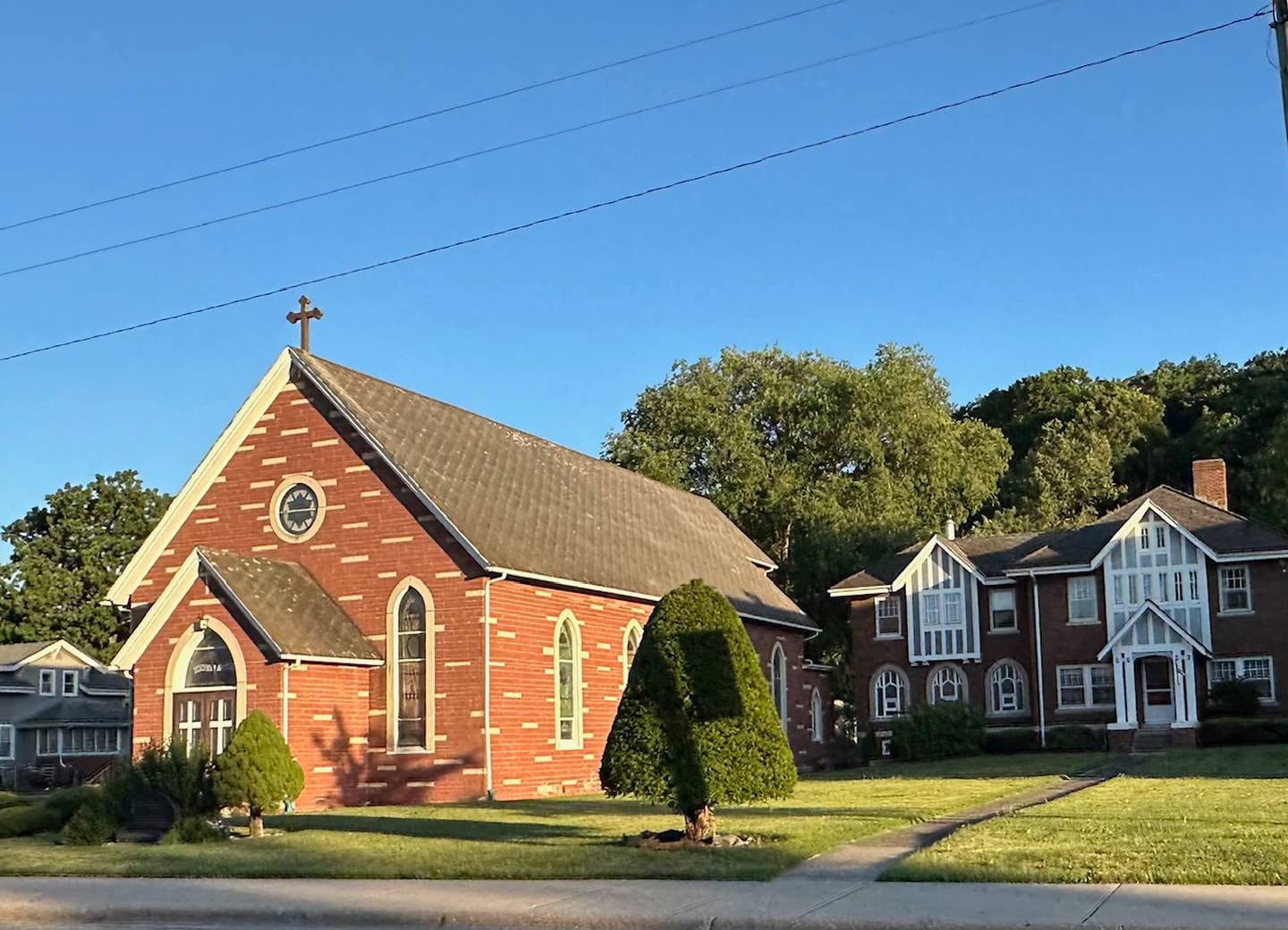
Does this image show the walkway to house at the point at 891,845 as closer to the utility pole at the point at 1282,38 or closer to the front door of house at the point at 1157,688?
the utility pole at the point at 1282,38

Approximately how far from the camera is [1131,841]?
16.2 metres

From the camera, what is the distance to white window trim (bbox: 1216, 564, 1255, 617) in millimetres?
49094

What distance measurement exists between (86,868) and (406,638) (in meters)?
13.9

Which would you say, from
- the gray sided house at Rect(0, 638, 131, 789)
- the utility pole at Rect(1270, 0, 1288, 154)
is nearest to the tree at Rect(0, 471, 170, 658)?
the gray sided house at Rect(0, 638, 131, 789)

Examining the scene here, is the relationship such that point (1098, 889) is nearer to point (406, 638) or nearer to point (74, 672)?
point (406, 638)

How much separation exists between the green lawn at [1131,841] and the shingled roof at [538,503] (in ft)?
44.4

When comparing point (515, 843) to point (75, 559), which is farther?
point (75, 559)

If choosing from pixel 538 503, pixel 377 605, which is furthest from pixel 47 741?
pixel 377 605

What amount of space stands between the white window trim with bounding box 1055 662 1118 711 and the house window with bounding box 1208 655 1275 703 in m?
3.47

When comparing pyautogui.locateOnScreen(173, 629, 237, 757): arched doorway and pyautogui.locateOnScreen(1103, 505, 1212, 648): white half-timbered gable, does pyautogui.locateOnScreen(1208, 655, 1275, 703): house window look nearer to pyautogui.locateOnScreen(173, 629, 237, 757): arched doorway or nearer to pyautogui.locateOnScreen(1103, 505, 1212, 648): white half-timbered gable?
pyautogui.locateOnScreen(1103, 505, 1212, 648): white half-timbered gable

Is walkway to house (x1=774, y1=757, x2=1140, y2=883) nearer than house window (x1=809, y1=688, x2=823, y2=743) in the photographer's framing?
Yes

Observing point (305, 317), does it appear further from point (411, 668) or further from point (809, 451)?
point (809, 451)

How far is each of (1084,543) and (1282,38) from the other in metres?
40.3

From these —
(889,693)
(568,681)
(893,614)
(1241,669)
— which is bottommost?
(889,693)
